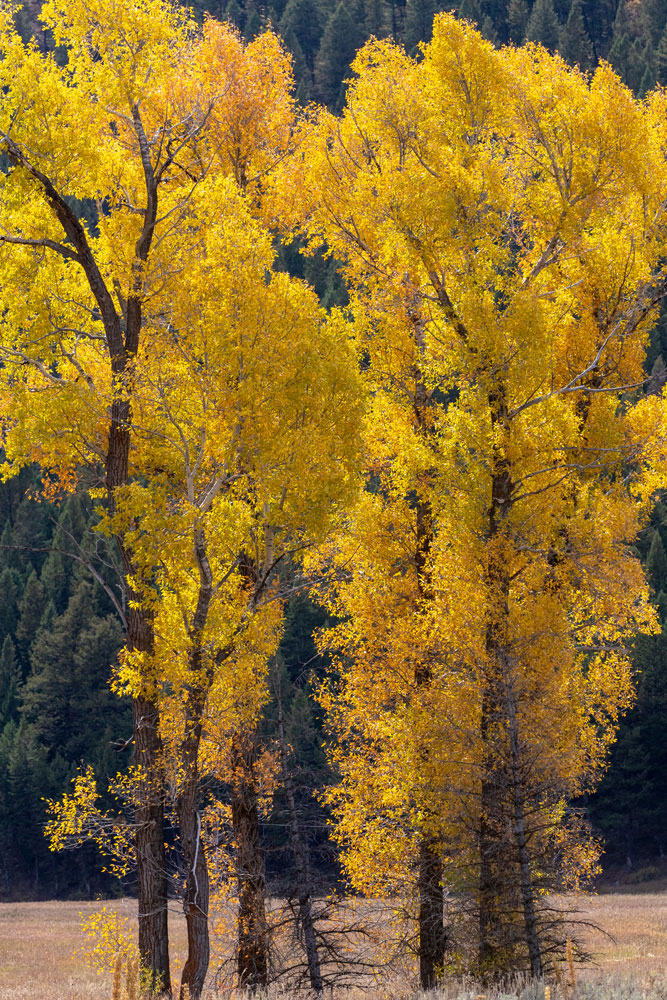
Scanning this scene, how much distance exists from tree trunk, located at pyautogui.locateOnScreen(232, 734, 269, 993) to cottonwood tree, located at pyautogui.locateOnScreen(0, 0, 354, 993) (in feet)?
7.85

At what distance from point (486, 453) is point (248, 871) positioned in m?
7.27

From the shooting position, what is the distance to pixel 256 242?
14.3 metres

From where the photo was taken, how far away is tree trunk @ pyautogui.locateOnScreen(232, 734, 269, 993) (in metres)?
16.5

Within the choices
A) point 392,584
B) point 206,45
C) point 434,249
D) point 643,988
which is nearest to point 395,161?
point 434,249

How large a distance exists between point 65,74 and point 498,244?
6.42 m

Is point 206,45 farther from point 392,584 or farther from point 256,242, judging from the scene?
point 392,584

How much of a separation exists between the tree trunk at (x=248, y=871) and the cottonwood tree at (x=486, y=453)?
4.44ft

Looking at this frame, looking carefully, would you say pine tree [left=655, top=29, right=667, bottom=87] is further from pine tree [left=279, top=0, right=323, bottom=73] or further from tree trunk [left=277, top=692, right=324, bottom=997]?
tree trunk [left=277, top=692, right=324, bottom=997]

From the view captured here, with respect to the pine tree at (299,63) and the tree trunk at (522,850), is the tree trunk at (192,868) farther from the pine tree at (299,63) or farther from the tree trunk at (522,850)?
the pine tree at (299,63)

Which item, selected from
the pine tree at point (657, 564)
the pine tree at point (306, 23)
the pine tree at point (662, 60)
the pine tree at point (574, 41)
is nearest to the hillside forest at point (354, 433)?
the pine tree at point (657, 564)

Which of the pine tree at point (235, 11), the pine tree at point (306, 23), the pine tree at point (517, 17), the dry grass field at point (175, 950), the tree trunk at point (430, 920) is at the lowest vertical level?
the dry grass field at point (175, 950)

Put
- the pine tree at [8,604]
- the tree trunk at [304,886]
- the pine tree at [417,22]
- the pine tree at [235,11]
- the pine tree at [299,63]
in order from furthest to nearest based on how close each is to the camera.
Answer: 1. the pine tree at [235,11]
2. the pine tree at [299,63]
3. the pine tree at [417,22]
4. the pine tree at [8,604]
5. the tree trunk at [304,886]

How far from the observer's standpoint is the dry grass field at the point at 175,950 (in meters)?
12.6

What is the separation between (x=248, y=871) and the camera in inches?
666
